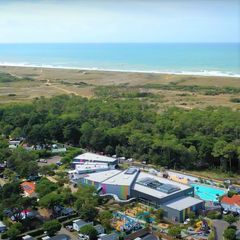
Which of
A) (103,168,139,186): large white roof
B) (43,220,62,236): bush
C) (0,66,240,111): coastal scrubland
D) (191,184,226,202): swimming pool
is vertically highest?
(0,66,240,111): coastal scrubland

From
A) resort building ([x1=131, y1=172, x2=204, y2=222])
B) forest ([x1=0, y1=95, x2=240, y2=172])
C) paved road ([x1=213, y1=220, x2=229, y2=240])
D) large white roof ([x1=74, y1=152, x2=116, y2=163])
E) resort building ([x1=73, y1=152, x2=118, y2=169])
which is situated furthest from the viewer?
large white roof ([x1=74, y1=152, x2=116, y2=163])

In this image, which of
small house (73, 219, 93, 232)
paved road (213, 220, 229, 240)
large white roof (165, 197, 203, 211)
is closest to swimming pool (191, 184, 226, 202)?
large white roof (165, 197, 203, 211)

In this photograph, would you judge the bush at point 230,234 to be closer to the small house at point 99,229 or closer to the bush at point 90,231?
the small house at point 99,229

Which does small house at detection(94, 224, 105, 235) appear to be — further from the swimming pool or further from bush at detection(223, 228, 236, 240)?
the swimming pool

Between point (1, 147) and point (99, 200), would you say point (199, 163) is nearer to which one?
point (99, 200)

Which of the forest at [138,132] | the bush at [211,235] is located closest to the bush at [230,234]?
the bush at [211,235]

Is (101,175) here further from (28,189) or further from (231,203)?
(231,203)

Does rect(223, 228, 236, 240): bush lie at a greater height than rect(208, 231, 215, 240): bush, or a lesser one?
greater
